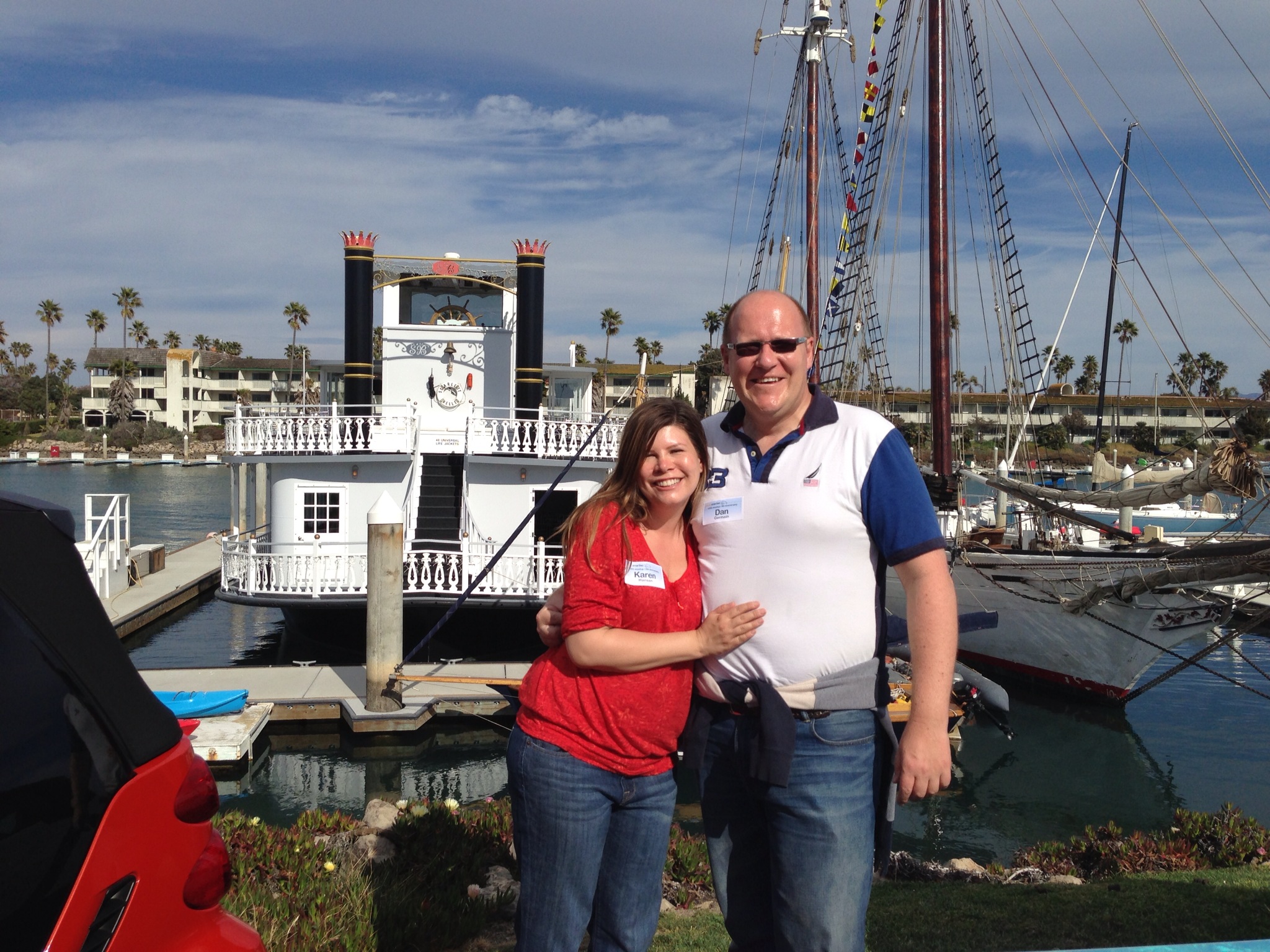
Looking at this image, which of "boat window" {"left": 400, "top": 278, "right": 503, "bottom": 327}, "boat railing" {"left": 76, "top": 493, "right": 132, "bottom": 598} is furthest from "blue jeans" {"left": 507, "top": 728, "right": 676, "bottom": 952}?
"boat railing" {"left": 76, "top": 493, "right": 132, "bottom": 598}

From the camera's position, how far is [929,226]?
16.3 meters

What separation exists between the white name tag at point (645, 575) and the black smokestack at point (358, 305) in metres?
15.5

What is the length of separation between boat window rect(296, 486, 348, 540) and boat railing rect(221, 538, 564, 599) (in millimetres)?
350

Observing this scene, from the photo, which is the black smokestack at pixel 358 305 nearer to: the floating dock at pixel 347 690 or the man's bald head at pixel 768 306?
the floating dock at pixel 347 690

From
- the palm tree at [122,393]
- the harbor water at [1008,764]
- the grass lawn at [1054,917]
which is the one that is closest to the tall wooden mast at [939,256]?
the harbor water at [1008,764]

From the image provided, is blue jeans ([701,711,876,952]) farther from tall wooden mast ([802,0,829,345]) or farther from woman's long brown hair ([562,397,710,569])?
tall wooden mast ([802,0,829,345])

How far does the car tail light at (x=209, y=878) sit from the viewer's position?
84.7 inches

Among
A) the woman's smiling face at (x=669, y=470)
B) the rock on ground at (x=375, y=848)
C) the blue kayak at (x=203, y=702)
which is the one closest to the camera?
the woman's smiling face at (x=669, y=470)

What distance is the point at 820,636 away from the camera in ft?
9.34

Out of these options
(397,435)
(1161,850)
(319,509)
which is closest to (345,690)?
(319,509)

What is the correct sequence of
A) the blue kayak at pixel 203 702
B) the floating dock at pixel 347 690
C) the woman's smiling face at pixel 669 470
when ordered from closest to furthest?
the woman's smiling face at pixel 669 470
the blue kayak at pixel 203 702
the floating dock at pixel 347 690

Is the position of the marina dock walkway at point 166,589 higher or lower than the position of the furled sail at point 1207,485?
lower

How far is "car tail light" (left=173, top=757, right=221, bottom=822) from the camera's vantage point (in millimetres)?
2164

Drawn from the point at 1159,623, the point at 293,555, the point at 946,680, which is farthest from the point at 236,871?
the point at 1159,623
